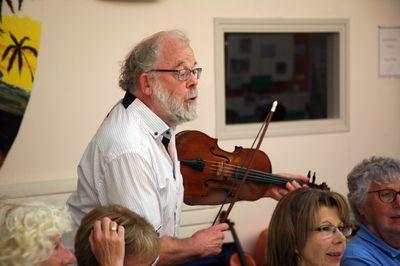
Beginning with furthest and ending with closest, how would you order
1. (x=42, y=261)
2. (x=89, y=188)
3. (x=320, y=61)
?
(x=320, y=61) → (x=89, y=188) → (x=42, y=261)

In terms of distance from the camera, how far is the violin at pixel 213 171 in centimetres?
273

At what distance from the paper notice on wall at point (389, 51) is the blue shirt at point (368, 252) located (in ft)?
8.12

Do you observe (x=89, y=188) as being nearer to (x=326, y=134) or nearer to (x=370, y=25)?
(x=326, y=134)

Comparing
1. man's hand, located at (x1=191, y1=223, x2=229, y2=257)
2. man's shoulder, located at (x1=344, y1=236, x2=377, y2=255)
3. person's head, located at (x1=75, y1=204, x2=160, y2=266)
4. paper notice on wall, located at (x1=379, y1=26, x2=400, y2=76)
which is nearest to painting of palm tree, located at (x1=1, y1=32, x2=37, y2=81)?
man's hand, located at (x1=191, y1=223, x2=229, y2=257)

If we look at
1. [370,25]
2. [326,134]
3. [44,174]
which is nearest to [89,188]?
[44,174]

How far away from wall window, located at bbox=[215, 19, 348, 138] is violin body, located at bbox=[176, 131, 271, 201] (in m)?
1.21

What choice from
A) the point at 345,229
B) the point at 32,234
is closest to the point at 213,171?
the point at 345,229

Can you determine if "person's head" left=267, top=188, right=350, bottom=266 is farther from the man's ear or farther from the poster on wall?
the poster on wall

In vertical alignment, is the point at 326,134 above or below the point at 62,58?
below

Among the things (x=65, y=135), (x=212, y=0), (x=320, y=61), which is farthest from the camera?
(x=320, y=61)

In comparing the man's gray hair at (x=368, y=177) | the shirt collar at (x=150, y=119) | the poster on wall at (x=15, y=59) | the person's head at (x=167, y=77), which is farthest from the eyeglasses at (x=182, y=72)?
A: the poster on wall at (x=15, y=59)

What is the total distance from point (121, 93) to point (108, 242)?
2164 millimetres

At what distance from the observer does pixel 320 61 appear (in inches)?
193

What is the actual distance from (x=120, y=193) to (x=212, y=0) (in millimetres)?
Result: 2247
